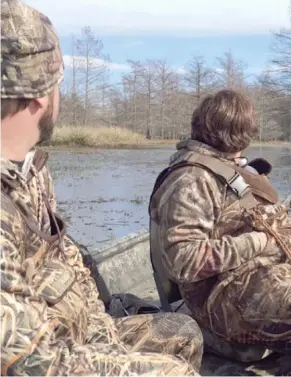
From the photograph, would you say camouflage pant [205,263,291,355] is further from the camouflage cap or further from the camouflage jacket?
the camouflage cap

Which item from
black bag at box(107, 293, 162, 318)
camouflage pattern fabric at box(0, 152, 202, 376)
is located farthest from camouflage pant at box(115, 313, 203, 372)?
black bag at box(107, 293, 162, 318)

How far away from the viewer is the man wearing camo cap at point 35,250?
6.43 feet

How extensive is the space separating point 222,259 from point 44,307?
60.9 inches

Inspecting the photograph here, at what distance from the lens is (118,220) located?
1130cm

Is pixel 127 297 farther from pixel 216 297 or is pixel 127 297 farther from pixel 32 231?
pixel 32 231

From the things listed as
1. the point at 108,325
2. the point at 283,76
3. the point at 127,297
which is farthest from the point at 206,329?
the point at 283,76

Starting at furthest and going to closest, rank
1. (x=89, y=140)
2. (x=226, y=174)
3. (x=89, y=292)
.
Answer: (x=89, y=140), (x=226, y=174), (x=89, y=292)

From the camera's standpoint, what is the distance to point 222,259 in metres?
3.49

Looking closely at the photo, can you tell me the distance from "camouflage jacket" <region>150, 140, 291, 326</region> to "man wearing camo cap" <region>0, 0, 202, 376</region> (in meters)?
0.87

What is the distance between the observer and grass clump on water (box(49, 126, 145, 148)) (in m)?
41.4

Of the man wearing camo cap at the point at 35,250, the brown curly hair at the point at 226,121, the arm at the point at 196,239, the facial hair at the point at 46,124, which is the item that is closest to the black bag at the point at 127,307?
the arm at the point at 196,239

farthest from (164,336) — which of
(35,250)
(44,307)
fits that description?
(44,307)

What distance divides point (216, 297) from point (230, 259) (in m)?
0.24

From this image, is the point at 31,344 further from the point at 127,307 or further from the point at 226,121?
the point at 127,307
